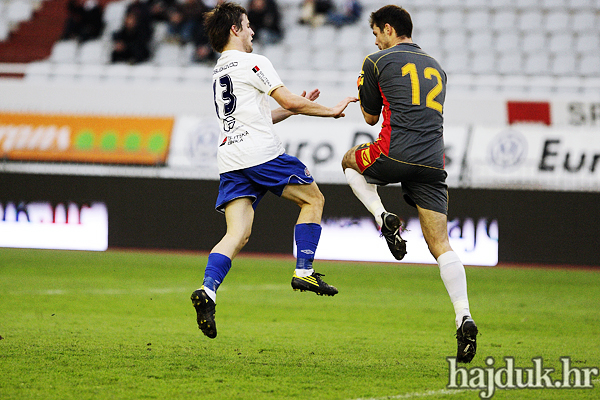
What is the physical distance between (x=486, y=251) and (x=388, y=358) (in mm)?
7042

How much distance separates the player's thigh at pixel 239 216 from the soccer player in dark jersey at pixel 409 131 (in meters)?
0.86

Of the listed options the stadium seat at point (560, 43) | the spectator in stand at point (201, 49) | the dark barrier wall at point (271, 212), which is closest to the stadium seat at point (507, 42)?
the stadium seat at point (560, 43)

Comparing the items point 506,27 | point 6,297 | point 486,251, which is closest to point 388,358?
point 6,297

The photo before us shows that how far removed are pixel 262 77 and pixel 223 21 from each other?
464 millimetres

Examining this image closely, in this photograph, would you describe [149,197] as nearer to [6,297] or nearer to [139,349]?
[6,297]

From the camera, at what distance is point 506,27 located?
1700cm

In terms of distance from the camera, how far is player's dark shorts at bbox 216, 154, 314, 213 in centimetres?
497

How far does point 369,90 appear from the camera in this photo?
16.8 feet

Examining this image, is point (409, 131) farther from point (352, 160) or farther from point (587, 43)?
point (587, 43)

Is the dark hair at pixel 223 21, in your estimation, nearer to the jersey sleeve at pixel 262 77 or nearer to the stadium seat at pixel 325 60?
the jersey sleeve at pixel 262 77

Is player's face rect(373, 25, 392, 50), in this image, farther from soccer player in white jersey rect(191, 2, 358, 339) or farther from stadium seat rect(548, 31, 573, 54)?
stadium seat rect(548, 31, 573, 54)

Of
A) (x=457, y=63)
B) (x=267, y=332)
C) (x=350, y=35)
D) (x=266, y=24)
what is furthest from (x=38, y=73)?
(x=267, y=332)

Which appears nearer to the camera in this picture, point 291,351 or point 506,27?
point 291,351

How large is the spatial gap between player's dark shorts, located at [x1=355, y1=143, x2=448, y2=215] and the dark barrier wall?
680cm
